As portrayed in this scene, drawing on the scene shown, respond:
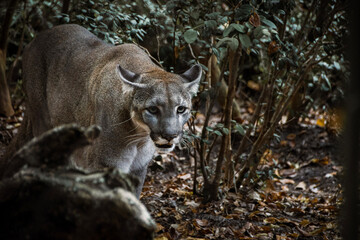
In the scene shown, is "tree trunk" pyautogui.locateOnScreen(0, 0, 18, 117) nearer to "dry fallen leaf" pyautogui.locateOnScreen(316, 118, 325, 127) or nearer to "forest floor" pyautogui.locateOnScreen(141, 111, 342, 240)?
"forest floor" pyautogui.locateOnScreen(141, 111, 342, 240)

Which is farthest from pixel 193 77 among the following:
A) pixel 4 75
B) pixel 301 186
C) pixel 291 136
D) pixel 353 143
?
pixel 291 136

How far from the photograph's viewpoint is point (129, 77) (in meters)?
4.11

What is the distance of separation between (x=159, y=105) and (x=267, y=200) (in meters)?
2.25

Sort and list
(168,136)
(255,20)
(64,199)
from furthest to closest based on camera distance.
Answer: (168,136) < (255,20) < (64,199)

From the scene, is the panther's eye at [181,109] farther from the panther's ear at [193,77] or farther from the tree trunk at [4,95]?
the tree trunk at [4,95]

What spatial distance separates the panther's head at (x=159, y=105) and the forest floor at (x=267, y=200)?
96 centimetres

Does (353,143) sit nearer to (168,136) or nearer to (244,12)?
(244,12)

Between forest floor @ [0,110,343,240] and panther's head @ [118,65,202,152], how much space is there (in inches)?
37.7

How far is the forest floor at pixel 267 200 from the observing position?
4344mm

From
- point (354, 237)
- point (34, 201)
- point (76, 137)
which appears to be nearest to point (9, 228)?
point (34, 201)

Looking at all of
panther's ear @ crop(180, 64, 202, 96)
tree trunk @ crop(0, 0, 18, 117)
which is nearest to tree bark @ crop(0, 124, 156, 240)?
panther's ear @ crop(180, 64, 202, 96)

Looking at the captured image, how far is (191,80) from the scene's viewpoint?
14.4ft

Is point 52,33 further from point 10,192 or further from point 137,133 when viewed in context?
point 10,192

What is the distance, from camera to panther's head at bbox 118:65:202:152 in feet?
12.9
